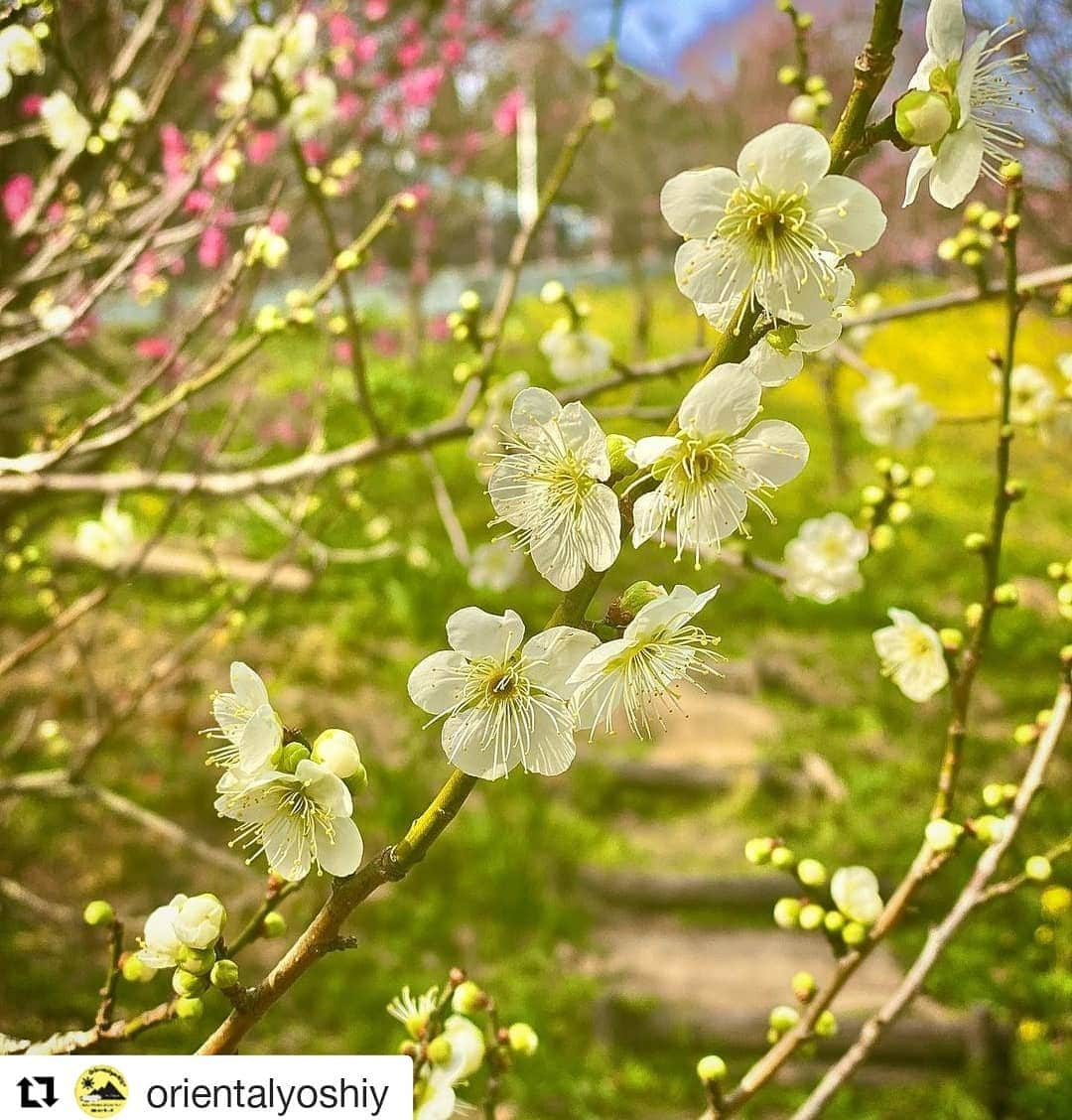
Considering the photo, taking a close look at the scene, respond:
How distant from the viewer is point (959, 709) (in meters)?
0.78

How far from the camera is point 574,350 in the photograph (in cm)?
132

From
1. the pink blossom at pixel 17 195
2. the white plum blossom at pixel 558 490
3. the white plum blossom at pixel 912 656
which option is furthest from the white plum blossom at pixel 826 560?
the pink blossom at pixel 17 195

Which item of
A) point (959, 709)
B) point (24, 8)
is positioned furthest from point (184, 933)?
point (24, 8)

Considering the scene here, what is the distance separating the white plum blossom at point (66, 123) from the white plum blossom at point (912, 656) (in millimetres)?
1089

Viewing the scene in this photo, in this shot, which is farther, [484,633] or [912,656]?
[912,656]

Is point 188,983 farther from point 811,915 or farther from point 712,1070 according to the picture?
point 811,915

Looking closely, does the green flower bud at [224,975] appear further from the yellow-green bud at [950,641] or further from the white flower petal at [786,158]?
the yellow-green bud at [950,641]

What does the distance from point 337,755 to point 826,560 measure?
880mm

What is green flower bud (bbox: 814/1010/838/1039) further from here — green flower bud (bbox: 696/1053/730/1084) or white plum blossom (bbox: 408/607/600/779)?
white plum blossom (bbox: 408/607/600/779)

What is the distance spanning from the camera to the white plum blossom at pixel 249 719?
411 mm

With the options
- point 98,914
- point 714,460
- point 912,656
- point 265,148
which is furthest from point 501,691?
point 265,148

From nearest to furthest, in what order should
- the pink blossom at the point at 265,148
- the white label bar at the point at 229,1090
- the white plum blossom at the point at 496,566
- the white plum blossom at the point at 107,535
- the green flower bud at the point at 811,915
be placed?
the white label bar at the point at 229,1090, the green flower bud at the point at 811,915, the white plum blossom at the point at 107,535, the white plum blossom at the point at 496,566, the pink blossom at the point at 265,148

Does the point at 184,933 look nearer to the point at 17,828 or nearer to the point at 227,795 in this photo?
the point at 227,795

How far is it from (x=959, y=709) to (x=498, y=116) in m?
4.07
